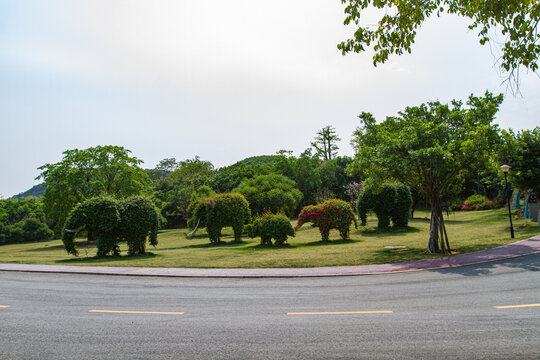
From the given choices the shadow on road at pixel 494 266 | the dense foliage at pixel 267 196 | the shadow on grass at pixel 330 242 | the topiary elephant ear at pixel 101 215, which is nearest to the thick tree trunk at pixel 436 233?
the shadow on road at pixel 494 266

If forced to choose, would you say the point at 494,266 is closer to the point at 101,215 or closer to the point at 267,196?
the point at 101,215

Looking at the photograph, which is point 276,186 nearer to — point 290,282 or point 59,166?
point 59,166

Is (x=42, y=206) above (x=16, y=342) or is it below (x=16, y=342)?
above

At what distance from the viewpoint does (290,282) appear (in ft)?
35.6

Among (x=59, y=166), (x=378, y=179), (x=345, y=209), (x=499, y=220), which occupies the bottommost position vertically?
(x=499, y=220)

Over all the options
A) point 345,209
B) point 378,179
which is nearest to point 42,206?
point 345,209

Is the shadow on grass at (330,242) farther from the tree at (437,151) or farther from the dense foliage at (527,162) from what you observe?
the dense foliage at (527,162)

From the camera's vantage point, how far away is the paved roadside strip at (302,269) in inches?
475

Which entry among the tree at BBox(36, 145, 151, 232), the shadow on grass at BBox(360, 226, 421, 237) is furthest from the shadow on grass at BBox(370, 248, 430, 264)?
the tree at BBox(36, 145, 151, 232)

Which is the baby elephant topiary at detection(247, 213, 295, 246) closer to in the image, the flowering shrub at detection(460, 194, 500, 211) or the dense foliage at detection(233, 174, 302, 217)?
the dense foliage at detection(233, 174, 302, 217)

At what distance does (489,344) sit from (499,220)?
29.9 metres

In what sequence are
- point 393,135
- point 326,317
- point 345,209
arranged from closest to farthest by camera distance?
point 326,317 < point 393,135 < point 345,209

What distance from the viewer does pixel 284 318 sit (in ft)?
22.7

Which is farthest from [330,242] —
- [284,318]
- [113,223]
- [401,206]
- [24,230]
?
[24,230]
